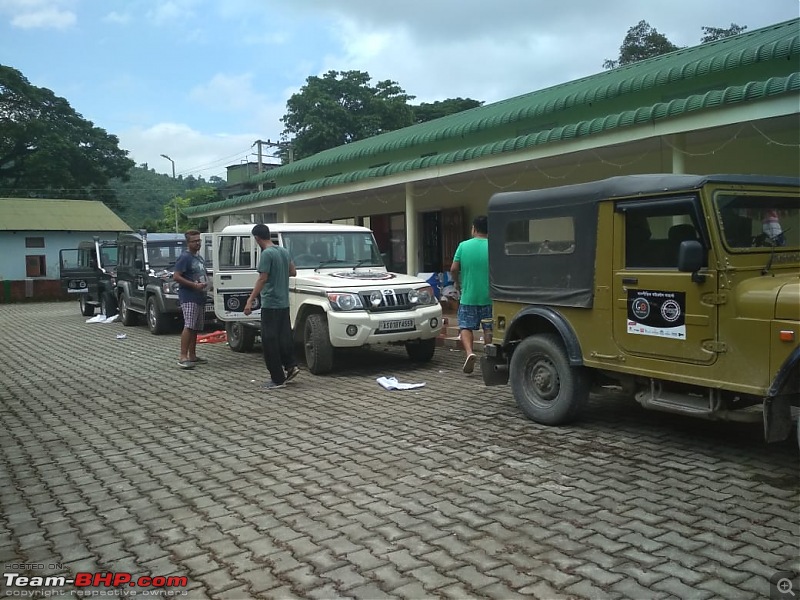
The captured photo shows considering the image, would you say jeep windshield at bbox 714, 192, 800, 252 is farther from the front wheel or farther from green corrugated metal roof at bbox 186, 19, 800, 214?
the front wheel

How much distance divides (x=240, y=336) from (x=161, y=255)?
16.1ft

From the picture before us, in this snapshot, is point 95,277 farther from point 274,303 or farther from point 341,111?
point 341,111

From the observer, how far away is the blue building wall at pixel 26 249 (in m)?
34.6

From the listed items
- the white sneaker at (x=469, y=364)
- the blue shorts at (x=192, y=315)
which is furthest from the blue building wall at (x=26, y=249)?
the white sneaker at (x=469, y=364)

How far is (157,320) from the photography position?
Result: 13.3 metres

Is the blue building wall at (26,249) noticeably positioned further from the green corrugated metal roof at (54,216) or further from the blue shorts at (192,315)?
the blue shorts at (192,315)

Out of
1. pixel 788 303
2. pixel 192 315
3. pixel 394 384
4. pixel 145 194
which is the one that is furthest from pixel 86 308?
pixel 145 194

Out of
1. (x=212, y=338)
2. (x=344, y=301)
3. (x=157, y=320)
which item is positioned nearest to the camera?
(x=344, y=301)

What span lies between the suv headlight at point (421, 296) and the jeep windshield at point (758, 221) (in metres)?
4.50

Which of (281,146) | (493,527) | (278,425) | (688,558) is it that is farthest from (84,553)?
(281,146)

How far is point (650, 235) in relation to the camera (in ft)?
16.0

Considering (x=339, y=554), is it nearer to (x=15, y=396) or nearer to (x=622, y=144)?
(x=15, y=396)

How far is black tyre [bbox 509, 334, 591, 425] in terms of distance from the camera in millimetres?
5449

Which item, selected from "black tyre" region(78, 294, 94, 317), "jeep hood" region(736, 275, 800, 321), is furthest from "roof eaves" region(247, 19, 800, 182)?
"black tyre" region(78, 294, 94, 317)
